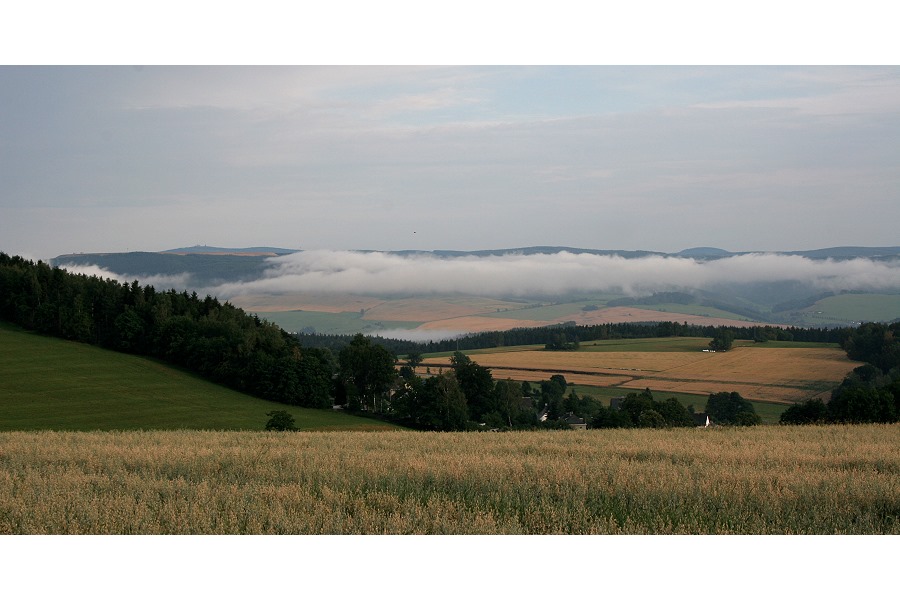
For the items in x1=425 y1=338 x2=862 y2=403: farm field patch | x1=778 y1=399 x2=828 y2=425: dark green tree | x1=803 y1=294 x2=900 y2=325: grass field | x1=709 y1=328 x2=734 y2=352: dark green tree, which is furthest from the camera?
x1=803 y1=294 x2=900 y2=325: grass field

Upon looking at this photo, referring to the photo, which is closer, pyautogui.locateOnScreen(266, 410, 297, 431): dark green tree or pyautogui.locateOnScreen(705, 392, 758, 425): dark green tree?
pyautogui.locateOnScreen(266, 410, 297, 431): dark green tree

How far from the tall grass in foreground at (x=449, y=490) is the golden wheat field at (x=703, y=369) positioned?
2091 inches

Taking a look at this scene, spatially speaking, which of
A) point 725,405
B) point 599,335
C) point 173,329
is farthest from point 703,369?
point 173,329

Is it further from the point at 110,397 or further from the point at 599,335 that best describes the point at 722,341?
the point at 110,397

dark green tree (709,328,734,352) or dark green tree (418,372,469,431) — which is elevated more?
dark green tree (709,328,734,352)

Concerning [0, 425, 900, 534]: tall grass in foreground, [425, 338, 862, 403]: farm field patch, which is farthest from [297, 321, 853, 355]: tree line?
[0, 425, 900, 534]: tall grass in foreground

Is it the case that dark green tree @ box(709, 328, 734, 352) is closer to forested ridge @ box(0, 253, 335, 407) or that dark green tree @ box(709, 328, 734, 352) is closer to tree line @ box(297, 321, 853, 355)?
tree line @ box(297, 321, 853, 355)

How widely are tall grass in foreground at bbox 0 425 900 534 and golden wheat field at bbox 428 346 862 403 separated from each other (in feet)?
174

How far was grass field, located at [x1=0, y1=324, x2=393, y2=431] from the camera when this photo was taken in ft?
170

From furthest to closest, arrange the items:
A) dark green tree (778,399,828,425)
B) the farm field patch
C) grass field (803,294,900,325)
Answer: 1. grass field (803,294,900,325)
2. the farm field patch
3. dark green tree (778,399,828,425)

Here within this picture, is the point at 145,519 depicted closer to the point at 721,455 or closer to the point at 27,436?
the point at 721,455

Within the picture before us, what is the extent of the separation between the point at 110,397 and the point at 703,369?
57423mm

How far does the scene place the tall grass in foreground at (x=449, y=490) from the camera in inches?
319

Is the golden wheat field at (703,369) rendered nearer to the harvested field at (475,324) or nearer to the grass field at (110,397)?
the grass field at (110,397)
